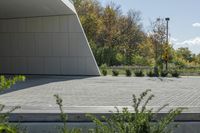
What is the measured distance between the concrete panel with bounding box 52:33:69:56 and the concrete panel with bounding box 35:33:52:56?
292 mm

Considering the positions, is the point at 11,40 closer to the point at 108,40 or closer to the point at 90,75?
the point at 90,75

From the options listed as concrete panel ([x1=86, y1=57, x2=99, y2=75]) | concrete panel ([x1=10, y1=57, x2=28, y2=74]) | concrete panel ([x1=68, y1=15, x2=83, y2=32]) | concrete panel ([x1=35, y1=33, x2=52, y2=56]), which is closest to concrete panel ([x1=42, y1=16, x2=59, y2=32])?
concrete panel ([x1=35, y1=33, x2=52, y2=56])

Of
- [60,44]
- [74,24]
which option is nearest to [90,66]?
[60,44]

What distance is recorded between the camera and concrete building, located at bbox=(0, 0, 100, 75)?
23516 mm

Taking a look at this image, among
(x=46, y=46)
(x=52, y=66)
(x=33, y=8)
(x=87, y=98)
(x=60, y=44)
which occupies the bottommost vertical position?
(x=87, y=98)

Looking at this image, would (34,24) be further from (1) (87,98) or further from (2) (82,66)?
(1) (87,98)

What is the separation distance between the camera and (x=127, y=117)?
3.54 m

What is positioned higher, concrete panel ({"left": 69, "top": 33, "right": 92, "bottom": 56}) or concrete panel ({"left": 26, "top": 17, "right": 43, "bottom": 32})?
concrete panel ({"left": 26, "top": 17, "right": 43, "bottom": 32})

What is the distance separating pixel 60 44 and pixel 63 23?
1.27 metres

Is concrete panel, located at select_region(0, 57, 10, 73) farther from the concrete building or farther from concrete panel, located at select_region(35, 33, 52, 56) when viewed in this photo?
concrete panel, located at select_region(35, 33, 52, 56)

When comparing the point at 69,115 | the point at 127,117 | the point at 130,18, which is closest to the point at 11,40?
the point at 69,115

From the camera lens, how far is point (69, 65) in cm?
2362

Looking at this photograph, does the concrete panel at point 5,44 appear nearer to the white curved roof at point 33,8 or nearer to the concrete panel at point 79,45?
the white curved roof at point 33,8

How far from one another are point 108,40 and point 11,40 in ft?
107
